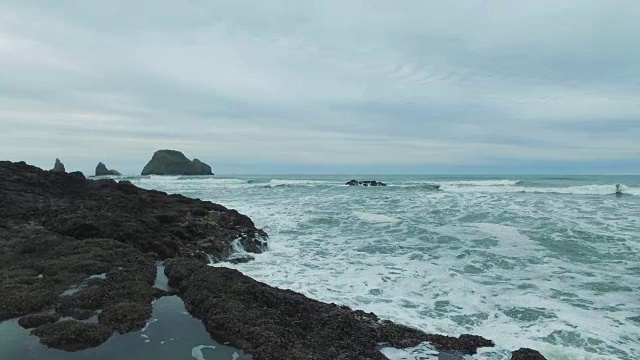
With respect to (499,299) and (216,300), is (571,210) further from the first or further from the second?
(216,300)

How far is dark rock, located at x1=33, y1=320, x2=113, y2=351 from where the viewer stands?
18.6 feet

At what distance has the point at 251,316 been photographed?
6703 millimetres

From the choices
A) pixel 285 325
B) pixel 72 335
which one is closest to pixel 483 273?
pixel 285 325

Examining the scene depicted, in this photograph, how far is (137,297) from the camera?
291 inches

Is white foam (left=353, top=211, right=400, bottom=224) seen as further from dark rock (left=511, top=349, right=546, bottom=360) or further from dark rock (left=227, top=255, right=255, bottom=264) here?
dark rock (left=511, top=349, right=546, bottom=360)

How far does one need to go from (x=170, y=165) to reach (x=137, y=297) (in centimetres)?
11836

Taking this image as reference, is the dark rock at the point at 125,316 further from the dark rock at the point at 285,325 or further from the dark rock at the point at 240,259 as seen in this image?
the dark rock at the point at 240,259

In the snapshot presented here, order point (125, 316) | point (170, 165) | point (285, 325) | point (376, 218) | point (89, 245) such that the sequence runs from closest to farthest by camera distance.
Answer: point (125, 316) → point (285, 325) → point (89, 245) → point (376, 218) → point (170, 165)

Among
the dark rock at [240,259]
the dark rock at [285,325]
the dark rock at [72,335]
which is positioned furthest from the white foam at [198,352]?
the dark rock at [240,259]

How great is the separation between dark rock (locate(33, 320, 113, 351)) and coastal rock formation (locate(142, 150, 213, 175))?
11889 cm

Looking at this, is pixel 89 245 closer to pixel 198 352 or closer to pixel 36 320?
pixel 36 320

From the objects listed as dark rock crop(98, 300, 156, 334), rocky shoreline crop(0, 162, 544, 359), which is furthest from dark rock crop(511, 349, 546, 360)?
dark rock crop(98, 300, 156, 334)

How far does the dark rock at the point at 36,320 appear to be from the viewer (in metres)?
6.16

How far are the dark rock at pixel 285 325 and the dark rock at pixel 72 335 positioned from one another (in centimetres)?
148
